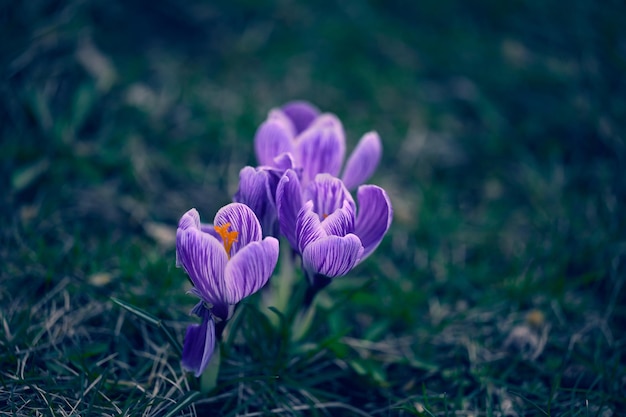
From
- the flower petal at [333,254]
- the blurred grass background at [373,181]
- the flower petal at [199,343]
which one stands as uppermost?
the flower petal at [333,254]

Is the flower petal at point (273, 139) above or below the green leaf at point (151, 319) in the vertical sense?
above

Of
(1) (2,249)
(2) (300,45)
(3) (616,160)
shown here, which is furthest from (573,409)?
(2) (300,45)

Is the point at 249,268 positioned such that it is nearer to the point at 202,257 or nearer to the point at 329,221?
the point at 202,257

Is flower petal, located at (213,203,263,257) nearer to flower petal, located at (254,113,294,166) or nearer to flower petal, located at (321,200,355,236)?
flower petal, located at (321,200,355,236)

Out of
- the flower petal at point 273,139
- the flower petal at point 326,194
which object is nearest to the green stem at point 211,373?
the flower petal at point 326,194

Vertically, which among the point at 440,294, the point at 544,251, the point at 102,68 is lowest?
the point at 440,294

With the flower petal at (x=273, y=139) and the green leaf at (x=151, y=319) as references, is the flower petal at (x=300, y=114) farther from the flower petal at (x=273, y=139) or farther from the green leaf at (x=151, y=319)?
the green leaf at (x=151, y=319)

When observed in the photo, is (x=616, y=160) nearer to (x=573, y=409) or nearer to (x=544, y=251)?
(x=544, y=251)
